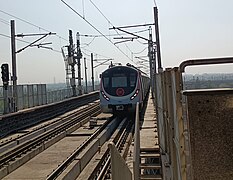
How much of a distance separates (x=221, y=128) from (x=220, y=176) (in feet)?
1.22

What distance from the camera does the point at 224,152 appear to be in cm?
285

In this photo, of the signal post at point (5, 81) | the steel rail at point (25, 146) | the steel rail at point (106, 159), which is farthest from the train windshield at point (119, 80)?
the signal post at point (5, 81)

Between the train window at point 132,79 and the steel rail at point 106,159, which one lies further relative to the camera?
the train window at point 132,79

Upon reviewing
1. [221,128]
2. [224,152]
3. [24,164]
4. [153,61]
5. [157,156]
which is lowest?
[24,164]

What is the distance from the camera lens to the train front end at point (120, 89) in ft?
66.7

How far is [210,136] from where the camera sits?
9.34 ft

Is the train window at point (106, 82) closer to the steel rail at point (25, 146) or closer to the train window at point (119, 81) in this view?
the train window at point (119, 81)

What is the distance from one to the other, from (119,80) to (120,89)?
20.5 inches

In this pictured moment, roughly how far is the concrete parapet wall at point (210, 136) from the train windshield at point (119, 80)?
17.6 metres

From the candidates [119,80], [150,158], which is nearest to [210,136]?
[150,158]

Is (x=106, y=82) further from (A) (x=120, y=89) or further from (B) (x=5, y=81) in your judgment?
(B) (x=5, y=81)

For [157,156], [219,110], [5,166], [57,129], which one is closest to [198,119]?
[219,110]

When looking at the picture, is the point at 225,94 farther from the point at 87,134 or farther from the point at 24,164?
the point at 87,134

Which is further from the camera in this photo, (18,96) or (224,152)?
(18,96)
